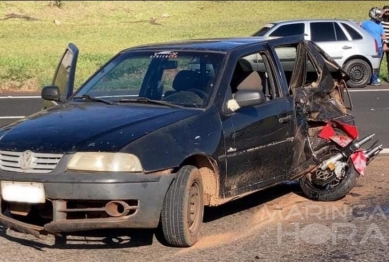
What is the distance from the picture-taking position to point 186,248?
20.5 ft

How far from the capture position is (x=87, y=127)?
612 centimetres

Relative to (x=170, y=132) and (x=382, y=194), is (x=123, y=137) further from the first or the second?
(x=382, y=194)

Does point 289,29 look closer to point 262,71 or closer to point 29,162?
point 262,71

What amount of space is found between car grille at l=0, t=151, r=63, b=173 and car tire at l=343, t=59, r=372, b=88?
1378cm

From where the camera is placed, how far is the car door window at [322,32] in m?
19.3

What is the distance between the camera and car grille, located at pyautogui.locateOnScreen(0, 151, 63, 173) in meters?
5.83

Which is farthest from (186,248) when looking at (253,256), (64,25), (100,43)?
(64,25)

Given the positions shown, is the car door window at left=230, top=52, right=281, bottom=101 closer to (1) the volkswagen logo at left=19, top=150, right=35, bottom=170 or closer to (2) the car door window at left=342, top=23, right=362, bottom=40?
(1) the volkswagen logo at left=19, top=150, right=35, bottom=170

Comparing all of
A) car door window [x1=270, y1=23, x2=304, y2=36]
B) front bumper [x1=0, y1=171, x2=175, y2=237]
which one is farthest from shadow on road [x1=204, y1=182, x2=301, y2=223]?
car door window [x1=270, y1=23, x2=304, y2=36]

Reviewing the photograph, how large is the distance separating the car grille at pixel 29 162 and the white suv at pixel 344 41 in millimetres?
13557

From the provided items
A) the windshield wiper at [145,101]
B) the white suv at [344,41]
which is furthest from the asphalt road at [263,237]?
the white suv at [344,41]

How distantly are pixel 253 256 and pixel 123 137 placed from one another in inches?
50.2

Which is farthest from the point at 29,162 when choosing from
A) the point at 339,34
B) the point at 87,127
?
the point at 339,34

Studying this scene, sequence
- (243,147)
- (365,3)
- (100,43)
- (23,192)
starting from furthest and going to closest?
(365,3) → (100,43) → (243,147) → (23,192)
